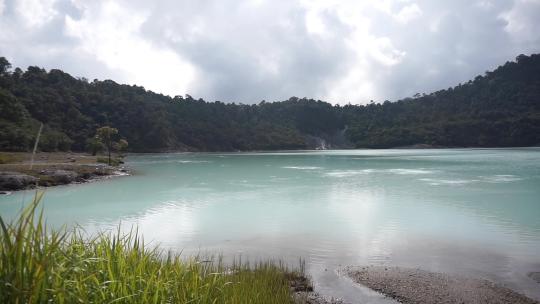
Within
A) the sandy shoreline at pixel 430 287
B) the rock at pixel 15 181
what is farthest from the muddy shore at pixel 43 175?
the sandy shoreline at pixel 430 287

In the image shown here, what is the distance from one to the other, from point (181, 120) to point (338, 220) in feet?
530

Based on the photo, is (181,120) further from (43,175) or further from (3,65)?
(43,175)

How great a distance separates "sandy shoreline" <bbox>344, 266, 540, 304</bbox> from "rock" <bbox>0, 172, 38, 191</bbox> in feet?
103

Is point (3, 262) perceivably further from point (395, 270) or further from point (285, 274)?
point (395, 270)

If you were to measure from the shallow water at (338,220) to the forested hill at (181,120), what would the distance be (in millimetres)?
53333

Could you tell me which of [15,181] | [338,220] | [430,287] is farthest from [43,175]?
[430,287]

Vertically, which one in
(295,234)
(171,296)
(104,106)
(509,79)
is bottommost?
(295,234)

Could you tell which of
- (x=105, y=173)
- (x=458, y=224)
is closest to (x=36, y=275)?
(x=458, y=224)

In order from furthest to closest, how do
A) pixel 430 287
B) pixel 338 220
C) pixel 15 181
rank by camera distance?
pixel 15 181 < pixel 338 220 < pixel 430 287

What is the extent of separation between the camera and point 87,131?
10906 cm

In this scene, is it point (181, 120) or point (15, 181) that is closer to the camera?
point (15, 181)

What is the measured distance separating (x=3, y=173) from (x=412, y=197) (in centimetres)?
3429

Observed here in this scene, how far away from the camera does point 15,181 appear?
33594mm

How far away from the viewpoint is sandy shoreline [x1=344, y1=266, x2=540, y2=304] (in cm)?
970
